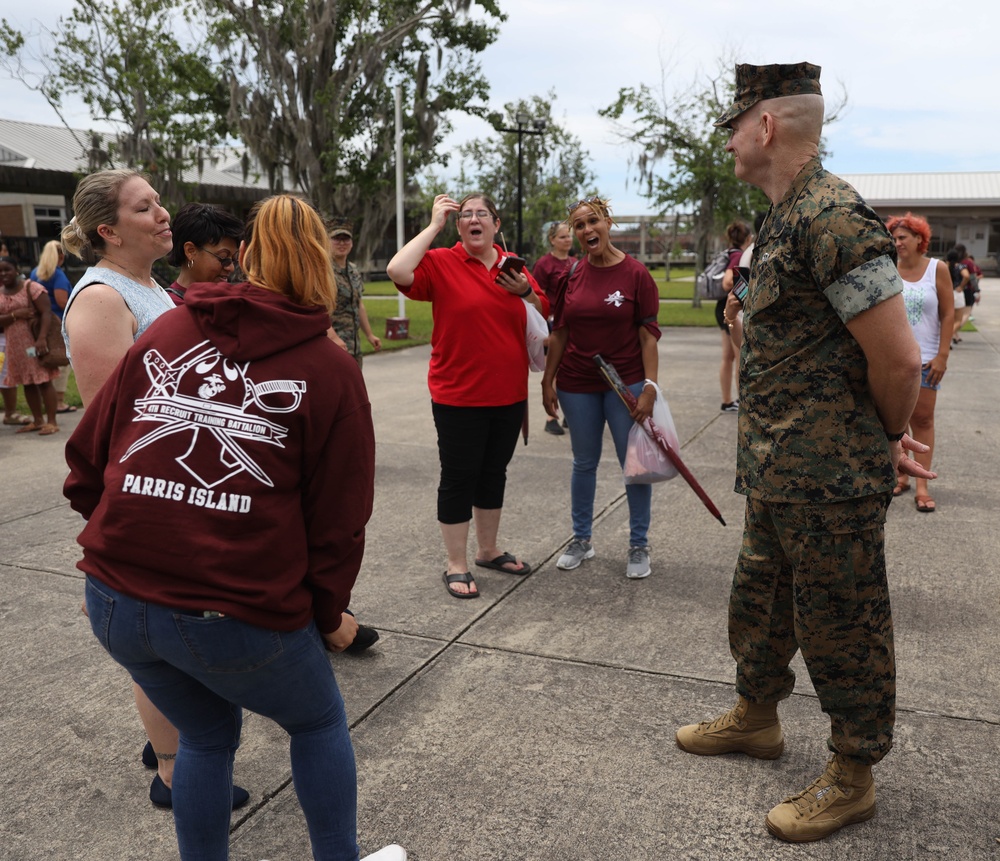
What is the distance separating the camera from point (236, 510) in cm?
177

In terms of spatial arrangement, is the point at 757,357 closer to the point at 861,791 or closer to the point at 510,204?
the point at 861,791

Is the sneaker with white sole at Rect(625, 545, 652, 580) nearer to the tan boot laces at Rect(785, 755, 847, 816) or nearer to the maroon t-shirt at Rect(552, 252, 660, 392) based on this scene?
the maroon t-shirt at Rect(552, 252, 660, 392)

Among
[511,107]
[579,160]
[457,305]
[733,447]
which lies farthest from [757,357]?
[579,160]

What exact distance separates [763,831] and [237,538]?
1809 mm

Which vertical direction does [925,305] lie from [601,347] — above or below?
above

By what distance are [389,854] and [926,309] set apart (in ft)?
17.1

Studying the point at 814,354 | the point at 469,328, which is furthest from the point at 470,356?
the point at 814,354

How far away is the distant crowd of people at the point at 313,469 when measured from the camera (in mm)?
1790

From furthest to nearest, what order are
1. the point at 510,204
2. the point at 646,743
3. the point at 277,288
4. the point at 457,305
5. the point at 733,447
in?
the point at 510,204
the point at 733,447
the point at 457,305
the point at 646,743
the point at 277,288

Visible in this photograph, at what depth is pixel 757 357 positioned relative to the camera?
257cm

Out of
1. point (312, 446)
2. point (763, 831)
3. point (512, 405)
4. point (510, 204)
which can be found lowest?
point (763, 831)

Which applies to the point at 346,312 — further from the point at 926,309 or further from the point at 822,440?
the point at 822,440

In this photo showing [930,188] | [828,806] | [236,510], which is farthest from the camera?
[930,188]

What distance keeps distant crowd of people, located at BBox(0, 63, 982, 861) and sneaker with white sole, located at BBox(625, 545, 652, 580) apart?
133 cm
